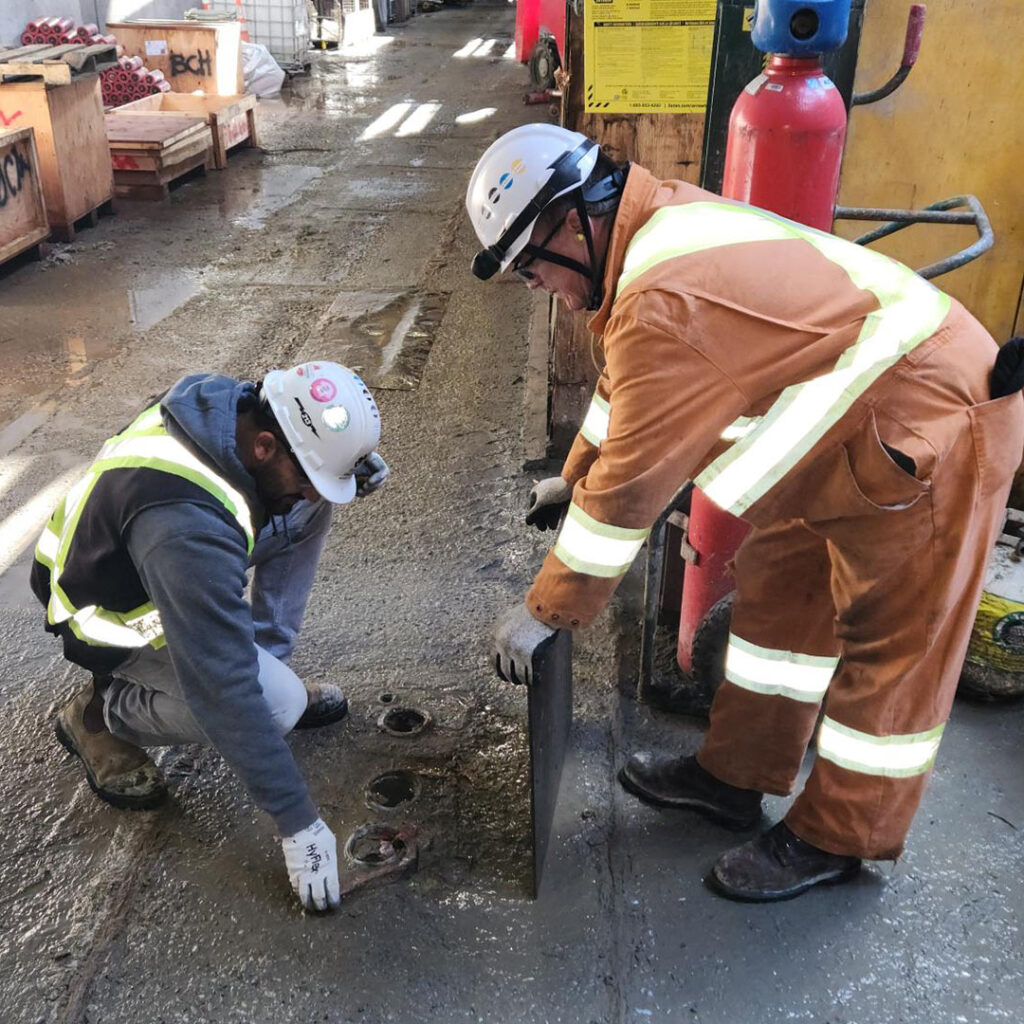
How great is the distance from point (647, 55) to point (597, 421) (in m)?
1.70

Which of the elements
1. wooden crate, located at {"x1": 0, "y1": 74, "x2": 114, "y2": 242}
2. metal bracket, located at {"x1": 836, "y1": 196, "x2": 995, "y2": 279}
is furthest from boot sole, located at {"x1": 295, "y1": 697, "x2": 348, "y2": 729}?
wooden crate, located at {"x1": 0, "y1": 74, "x2": 114, "y2": 242}

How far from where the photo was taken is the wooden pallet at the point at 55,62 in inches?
256

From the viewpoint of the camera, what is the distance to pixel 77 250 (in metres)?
7.04

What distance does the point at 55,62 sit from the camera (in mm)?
6594

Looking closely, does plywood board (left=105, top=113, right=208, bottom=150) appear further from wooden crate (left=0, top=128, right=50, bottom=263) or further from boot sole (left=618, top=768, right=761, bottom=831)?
boot sole (left=618, top=768, right=761, bottom=831)

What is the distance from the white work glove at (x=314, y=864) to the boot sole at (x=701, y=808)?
31.9 inches

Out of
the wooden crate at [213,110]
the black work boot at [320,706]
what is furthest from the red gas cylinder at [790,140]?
the wooden crate at [213,110]

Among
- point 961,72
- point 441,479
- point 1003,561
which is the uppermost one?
point 961,72

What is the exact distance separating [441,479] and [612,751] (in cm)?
172

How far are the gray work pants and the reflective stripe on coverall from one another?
810mm

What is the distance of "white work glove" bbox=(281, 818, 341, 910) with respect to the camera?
2.20 m

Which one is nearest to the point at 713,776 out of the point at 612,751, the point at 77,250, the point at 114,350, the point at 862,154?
the point at 612,751

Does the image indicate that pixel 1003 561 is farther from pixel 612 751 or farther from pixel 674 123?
pixel 674 123

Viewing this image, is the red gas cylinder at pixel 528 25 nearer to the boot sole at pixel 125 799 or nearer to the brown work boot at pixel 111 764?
the brown work boot at pixel 111 764
